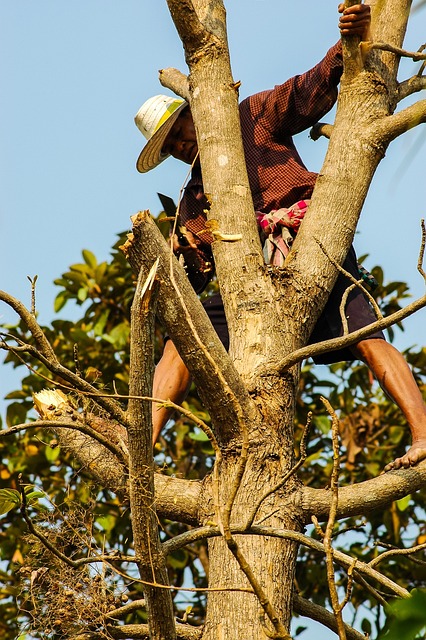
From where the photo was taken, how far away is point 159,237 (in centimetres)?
212

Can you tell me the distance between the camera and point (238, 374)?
7.94 ft

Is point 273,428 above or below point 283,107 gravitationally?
below

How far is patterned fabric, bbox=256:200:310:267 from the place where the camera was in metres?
3.01

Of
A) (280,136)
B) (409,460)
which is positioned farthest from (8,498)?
(280,136)

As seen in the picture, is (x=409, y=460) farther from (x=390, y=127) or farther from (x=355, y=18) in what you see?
(x=355, y=18)

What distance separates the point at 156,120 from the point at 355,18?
1051 millimetres

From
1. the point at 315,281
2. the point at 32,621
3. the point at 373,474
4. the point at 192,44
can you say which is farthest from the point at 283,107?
→ the point at 373,474

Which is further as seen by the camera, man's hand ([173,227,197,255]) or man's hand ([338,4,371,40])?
man's hand ([173,227,197,255])

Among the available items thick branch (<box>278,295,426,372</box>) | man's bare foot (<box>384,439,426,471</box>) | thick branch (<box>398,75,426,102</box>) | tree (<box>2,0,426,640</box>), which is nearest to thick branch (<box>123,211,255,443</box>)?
tree (<box>2,0,426,640</box>)

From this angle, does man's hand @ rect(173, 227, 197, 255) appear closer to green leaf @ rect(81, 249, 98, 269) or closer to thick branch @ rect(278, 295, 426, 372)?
thick branch @ rect(278, 295, 426, 372)

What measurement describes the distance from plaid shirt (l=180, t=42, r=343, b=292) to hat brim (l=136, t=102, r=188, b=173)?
242 mm

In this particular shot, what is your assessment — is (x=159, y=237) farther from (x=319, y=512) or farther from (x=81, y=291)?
(x=81, y=291)

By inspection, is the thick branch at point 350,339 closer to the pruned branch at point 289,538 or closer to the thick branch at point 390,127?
the pruned branch at point 289,538

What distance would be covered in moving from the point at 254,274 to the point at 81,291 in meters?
2.69
